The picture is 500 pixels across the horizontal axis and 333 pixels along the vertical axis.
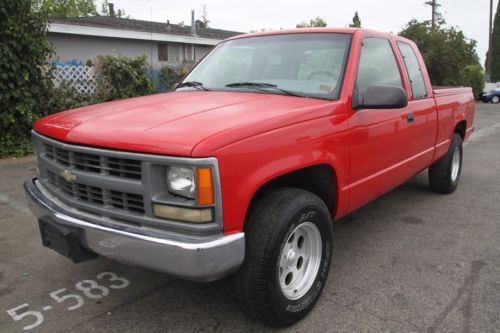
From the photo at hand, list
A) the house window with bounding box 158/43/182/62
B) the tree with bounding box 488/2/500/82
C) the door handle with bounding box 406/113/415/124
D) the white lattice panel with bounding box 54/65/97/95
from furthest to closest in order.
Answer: the tree with bounding box 488/2/500/82 < the house window with bounding box 158/43/182/62 < the white lattice panel with bounding box 54/65/97/95 < the door handle with bounding box 406/113/415/124

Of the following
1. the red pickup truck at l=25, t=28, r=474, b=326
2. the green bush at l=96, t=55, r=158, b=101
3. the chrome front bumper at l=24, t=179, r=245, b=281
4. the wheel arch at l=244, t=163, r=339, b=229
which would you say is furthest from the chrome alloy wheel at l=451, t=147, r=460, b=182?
the green bush at l=96, t=55, r=158, b=101

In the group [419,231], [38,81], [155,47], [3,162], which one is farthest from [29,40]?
[155,47]

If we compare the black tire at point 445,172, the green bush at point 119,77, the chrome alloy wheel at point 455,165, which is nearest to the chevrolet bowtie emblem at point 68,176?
the black tire at point 445,172

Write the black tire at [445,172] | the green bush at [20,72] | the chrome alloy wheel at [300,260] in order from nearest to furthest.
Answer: the chrome alloy wheel at [300,260], the black tire at [445,172], the green bush at [20,72]

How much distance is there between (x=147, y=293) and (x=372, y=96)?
6.87 feet

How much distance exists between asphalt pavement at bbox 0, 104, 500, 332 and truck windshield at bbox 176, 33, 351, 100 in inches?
56.7

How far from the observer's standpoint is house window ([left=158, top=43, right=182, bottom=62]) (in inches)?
835

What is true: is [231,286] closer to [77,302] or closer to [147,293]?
[147,293]

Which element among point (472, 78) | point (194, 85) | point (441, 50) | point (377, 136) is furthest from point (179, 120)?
point (472, 78)

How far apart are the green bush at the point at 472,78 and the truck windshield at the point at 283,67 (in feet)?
85.1

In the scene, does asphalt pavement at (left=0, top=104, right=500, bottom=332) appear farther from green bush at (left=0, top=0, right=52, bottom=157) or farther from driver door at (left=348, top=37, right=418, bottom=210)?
green bush at (left=0, top=0, right=52, bottom=157)

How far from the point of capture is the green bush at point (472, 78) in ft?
86.9

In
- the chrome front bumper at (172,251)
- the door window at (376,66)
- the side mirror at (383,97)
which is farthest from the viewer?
the door window at (376,66)

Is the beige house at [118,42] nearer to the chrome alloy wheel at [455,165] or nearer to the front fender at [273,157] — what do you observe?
the chrome alloy wheel at [455,165]
